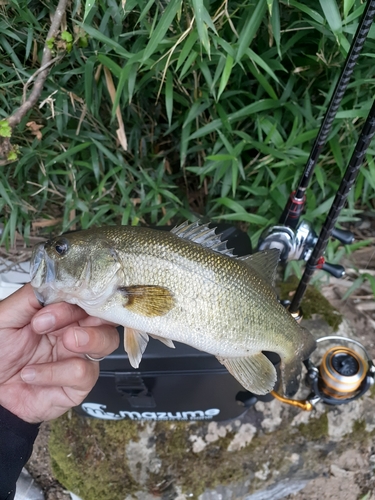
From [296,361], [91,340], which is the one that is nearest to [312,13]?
[296,361]

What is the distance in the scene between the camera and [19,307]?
166cm

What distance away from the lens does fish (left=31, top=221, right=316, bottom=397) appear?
1516 mm

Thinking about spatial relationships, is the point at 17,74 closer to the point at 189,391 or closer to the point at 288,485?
the point at 189,391

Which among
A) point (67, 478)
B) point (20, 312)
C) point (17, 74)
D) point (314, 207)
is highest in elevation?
point (17, 74)

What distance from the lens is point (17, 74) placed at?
2.11m

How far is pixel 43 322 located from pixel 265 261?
996 mm

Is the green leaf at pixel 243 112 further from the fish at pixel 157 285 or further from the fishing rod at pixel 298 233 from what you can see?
the fish at pixel 157 285

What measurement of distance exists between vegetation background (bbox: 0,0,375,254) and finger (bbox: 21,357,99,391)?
1131mm

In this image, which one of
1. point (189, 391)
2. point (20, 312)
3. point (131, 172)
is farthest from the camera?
point (131, 172)

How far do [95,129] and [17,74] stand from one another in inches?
20.9

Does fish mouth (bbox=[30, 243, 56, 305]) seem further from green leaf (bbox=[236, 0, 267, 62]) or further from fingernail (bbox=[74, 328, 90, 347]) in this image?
green leaf (bbox=[236, 0, 267, 62])

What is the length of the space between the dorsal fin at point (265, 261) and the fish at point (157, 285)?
3.9 inches

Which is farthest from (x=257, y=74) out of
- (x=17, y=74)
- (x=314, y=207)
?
(x=17, y=74)

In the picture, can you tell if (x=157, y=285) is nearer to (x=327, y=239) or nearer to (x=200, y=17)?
(x=327, y=239)
